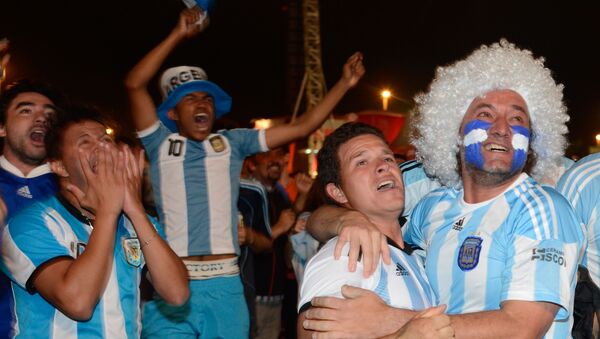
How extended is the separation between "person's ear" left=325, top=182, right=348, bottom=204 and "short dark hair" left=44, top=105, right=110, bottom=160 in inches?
46.1

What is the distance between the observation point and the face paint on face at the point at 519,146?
106 inches

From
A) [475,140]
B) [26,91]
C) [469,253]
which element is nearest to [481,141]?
[475,140]

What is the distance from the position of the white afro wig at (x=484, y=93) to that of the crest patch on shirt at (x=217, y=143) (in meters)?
1.81

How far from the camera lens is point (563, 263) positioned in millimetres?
2217

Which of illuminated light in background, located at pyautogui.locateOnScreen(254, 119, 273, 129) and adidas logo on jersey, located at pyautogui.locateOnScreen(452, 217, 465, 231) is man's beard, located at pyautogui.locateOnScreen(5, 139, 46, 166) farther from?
illuminated light in background, located at pyautogui.locateOnScreen(254, 119, 273, 129)

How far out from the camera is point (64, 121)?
2920 mm

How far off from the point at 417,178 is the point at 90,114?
1830mm

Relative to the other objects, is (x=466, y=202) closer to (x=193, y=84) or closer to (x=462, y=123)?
(x=462, y=123)

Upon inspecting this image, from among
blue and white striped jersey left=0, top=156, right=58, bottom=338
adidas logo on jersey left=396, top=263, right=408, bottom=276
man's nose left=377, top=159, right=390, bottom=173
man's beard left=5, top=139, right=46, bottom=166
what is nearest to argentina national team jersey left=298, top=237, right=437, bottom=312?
adidas logo on jersey left=396, top=263, right=408, bottom=276

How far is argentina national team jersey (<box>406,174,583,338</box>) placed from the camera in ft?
7.27

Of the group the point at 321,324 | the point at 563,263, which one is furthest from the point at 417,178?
the point at 321,324

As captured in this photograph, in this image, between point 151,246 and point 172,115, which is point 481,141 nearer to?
point 151,246

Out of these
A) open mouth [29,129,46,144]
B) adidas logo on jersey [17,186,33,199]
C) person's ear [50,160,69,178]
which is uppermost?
open mouth [29,129,46,144]

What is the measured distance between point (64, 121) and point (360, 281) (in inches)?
65.7
